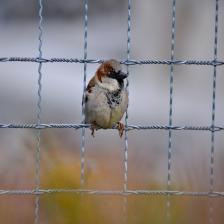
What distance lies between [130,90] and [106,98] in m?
2.07

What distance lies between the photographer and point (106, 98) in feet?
6.75

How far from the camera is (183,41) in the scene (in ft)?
14.0

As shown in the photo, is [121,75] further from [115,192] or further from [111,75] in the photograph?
[115,192]

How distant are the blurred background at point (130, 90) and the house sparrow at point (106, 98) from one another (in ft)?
0.70

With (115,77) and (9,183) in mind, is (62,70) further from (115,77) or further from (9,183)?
(115,77)

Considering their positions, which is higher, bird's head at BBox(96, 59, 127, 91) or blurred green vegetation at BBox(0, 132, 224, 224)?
bird's head at BBox(96, 59, 127, 91)

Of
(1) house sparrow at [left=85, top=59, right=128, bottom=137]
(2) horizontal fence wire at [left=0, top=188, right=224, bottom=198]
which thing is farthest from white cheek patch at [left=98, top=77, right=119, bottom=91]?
(2) horizontal fence wire at [left=0, top=188, right=224, bottom=198]

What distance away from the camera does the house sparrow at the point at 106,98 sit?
203 cm

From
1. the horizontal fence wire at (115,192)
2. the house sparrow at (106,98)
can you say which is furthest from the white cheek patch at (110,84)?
the horizontal fence wire at (115,192)

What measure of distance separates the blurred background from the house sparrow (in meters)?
0.21

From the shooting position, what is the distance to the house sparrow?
6.67 feet

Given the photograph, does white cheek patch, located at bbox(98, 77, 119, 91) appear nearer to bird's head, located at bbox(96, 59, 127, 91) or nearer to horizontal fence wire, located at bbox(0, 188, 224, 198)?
bird's head, located at bbox(96, 59, 127, 91)

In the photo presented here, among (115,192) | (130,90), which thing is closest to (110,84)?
(115,192)

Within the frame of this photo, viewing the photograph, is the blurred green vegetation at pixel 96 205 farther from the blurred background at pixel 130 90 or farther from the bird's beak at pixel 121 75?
the bird's beak at pixel 121 75
